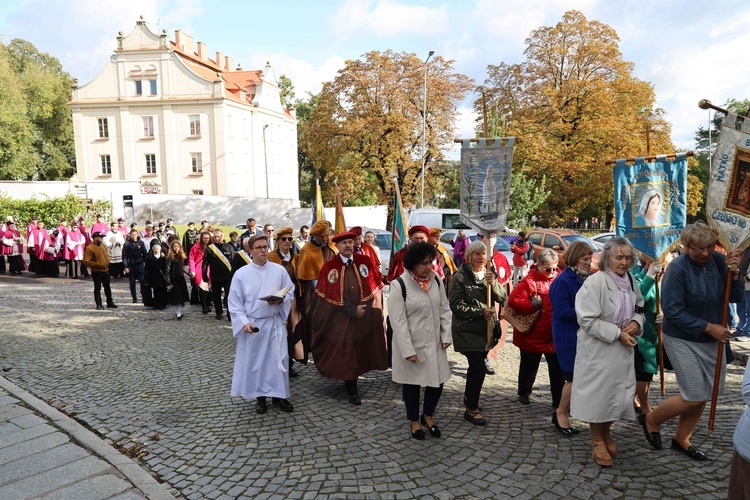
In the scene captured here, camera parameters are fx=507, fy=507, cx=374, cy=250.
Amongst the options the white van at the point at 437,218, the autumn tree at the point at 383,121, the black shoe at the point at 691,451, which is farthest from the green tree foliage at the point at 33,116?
the black shoe at the point at 691,451

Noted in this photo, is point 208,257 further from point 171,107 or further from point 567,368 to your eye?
point 171,107

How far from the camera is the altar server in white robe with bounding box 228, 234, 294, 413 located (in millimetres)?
5379

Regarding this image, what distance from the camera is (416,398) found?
183 inches

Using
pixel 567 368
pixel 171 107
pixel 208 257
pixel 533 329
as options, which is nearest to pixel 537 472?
pixel 567 368

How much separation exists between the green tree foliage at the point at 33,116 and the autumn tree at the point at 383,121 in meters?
26.5

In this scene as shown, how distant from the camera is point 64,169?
50.7 meters

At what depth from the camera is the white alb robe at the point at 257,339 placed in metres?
5.38

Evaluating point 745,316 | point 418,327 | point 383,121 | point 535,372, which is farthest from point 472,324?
point 383,121

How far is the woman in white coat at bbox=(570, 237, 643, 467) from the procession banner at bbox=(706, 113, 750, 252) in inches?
38.7

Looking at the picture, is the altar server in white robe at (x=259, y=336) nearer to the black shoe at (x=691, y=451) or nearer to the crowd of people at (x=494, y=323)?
the crowd of people at (x=494, y=323)

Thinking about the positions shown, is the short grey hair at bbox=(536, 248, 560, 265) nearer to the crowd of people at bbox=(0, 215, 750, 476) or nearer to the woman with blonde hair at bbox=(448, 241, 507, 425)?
the crowd of people at bbox=(0, 215, 750, 476)

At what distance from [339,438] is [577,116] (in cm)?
Answer: 2588

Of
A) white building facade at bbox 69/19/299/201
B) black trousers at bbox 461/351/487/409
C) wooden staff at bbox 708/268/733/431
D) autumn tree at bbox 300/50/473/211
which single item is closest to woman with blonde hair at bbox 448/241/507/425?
black trousers at bbox 461/351/487/409

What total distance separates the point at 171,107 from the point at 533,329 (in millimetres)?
41009
